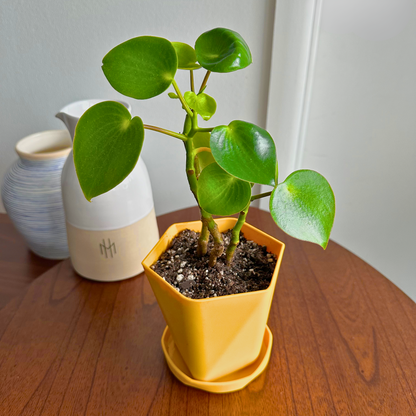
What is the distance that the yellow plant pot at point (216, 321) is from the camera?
36cm

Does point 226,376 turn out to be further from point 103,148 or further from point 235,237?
point 103,148

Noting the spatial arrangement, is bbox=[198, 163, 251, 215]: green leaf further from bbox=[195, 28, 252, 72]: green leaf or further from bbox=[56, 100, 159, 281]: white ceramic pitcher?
bbox=[56, 100, 159, 281]: white ceramic pitcher

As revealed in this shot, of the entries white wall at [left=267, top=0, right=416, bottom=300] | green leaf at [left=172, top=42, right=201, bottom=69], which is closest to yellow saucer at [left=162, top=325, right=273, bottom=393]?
green leaf at [left=172, top=42, right=201, bottom=69]

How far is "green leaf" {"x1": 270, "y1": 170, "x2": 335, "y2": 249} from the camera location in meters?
0.29

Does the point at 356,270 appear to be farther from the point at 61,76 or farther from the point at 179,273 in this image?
the point at 61,76

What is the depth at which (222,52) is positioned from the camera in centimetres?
28

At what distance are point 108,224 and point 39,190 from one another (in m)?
0.27

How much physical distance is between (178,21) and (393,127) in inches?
22.1

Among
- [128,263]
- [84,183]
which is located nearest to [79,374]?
[128,263]

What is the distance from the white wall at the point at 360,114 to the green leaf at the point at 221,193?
0.57m

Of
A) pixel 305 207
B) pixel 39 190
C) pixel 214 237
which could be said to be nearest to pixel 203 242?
pixel 214 237

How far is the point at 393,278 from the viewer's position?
105cm

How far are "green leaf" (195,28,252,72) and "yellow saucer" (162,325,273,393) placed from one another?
0.36 m

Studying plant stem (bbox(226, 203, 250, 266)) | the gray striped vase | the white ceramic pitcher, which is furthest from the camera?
the gray striped vase
